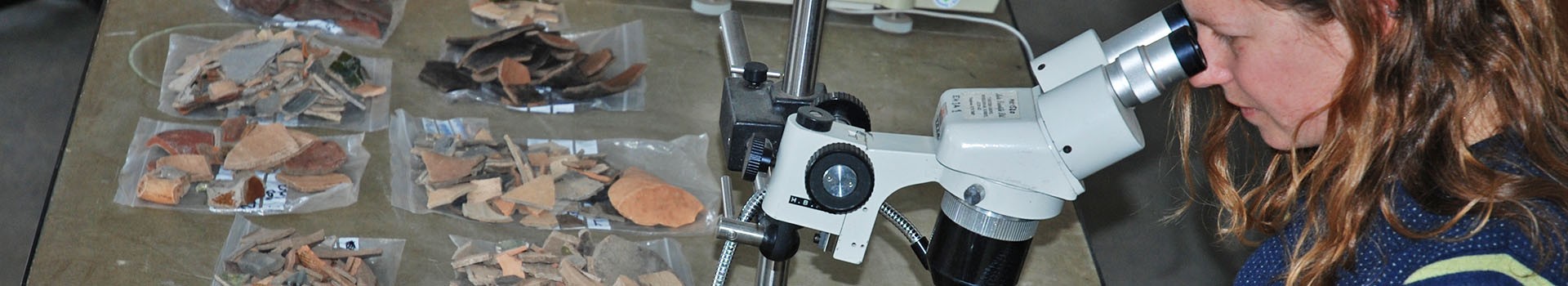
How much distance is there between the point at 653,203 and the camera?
7.59ft

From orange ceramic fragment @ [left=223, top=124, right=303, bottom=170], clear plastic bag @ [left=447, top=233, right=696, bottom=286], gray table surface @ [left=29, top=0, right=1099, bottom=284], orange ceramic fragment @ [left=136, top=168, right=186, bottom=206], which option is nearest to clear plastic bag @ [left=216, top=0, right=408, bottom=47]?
gray table surface @ [left=29, top=0, right=1099, bottom=284]

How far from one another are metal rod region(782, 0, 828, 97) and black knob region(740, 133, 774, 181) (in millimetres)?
88

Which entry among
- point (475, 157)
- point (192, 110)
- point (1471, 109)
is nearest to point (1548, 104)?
point (1471, 109)

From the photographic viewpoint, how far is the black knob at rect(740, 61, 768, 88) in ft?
4.03

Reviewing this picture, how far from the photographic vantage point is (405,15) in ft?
9.88

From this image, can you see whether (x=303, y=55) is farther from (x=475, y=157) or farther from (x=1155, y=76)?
(x=1155, y=76)

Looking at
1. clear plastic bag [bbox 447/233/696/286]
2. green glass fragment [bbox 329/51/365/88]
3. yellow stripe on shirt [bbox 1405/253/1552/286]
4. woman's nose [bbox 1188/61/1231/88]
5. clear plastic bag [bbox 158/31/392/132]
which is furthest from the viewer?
green glass fragment [bbox 329/51/365/88]

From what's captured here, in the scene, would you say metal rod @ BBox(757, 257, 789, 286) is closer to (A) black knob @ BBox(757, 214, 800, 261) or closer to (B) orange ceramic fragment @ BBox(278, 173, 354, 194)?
(A) black knob @ BBox(757, 214, 800, 261)

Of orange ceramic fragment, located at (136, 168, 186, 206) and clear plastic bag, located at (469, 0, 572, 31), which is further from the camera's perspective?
clear plastic bag, located at (469, 0, 572, 31)

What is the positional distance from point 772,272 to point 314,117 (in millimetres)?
1483

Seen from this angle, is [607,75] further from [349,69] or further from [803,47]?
[803,47]

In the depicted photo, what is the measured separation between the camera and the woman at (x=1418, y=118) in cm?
95

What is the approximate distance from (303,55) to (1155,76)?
84.5 inches

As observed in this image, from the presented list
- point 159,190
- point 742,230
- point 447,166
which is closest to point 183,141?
point 159,190
